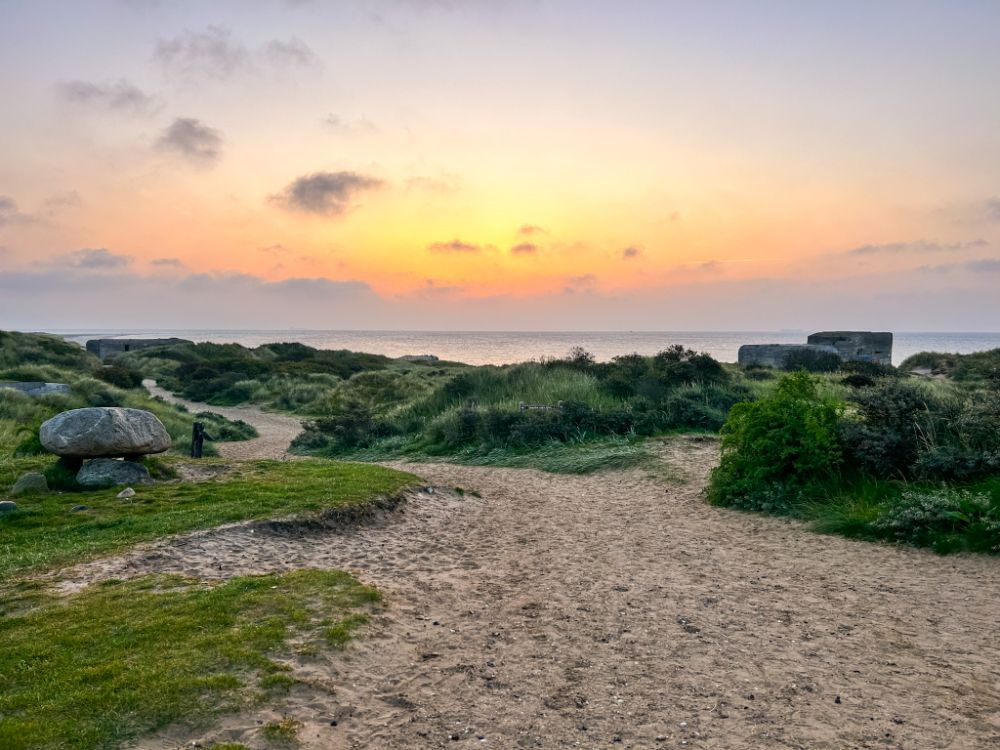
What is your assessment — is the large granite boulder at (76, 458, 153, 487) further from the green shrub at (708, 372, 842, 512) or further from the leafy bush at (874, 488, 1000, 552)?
the leafy bush at (874, 488, 1000, 552)

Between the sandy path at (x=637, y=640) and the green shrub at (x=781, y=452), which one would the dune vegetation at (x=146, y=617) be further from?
the green shrub at (x=781, y=452)

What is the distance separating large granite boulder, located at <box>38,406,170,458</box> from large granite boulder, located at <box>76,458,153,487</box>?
158mm

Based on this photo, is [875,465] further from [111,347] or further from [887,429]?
[111,347]

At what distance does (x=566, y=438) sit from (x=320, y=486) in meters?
8.18

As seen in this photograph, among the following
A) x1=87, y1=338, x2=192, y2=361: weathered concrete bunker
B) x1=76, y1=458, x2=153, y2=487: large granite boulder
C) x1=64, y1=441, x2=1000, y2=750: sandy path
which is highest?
x1=87, y1=338, x2=192, y2=361: weathered concrete bunker

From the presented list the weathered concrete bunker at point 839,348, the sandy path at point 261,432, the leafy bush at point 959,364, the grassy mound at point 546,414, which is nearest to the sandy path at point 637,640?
the grassy mound at point 546,414

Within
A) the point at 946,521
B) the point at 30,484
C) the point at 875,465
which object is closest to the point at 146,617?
the point at 30,484

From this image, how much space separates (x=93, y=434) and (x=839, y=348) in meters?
38.5

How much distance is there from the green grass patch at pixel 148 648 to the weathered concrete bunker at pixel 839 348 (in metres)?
36.1

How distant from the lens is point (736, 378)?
934 inches

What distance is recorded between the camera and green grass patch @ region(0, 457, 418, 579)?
7887 mm

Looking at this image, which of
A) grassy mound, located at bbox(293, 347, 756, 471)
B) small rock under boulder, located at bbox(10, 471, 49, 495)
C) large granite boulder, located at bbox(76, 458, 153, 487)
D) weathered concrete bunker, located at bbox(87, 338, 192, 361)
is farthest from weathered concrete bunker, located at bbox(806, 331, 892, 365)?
weathered concrete bunker, located at bbox(87, 338, 192, 361)

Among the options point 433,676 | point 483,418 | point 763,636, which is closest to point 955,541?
point 763,636

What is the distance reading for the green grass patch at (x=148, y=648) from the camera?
163 inches
